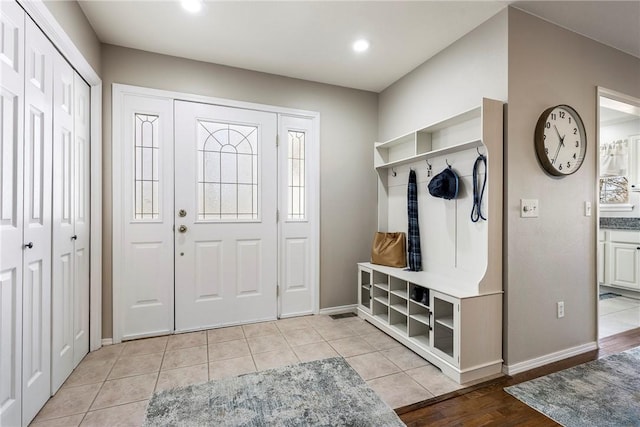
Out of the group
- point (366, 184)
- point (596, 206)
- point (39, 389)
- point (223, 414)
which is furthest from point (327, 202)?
point (39, 389)

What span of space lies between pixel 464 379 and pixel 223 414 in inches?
61.0

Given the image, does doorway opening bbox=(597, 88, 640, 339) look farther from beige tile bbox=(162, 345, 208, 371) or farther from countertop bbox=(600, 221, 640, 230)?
beige tile bbox=(162, 345, 208, 371)

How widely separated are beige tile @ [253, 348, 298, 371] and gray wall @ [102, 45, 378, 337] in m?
1.00

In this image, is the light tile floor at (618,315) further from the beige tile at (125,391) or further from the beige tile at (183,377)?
the beige tile at (125,391)

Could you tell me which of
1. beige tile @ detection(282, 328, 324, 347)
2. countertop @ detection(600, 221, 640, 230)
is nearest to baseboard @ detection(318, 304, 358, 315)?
beige tile @ detection(282, 328, 324, 347)

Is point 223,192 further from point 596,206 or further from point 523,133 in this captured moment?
point 596,206

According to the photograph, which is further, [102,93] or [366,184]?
[366,184]

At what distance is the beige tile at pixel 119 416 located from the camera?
5.39 feet

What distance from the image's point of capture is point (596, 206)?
2.52 meters

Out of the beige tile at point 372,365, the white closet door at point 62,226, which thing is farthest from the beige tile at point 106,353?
the beige tile at point 372,365

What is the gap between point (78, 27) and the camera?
82.8 inches

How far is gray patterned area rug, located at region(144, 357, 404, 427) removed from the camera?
1653mm

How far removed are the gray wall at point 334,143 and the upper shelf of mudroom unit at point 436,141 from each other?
261mm

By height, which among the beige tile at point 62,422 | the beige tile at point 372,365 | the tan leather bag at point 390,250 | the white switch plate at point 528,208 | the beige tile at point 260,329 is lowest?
the beige tile at point 62,422
